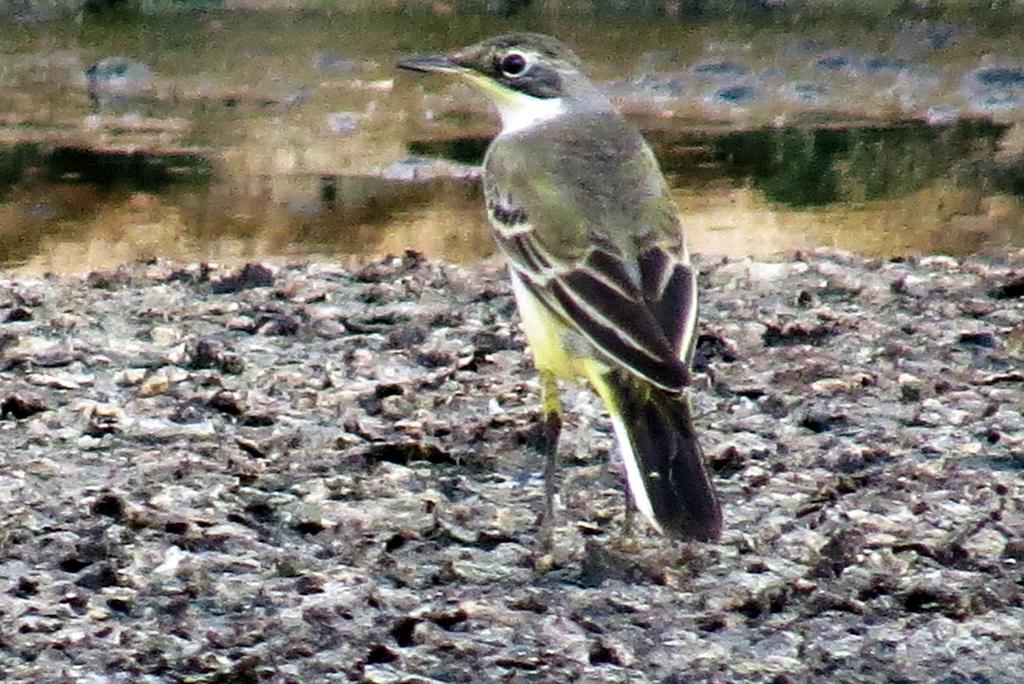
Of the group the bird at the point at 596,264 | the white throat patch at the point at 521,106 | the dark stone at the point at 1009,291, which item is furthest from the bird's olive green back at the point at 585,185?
the dark stone at the point at 1009,291

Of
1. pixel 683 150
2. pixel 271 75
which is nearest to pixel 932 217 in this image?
pixel 683 150

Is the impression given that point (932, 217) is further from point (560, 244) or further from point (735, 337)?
point (560, 244)

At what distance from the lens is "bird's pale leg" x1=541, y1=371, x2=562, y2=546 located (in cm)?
685

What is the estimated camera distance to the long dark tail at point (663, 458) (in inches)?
241

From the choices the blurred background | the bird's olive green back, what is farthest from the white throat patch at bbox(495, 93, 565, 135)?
the blurred background

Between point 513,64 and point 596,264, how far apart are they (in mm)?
1242

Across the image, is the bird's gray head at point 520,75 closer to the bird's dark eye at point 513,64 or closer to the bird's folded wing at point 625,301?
the bird's dark eye at point 513,64

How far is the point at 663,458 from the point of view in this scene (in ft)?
20.5

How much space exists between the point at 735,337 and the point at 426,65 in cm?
192

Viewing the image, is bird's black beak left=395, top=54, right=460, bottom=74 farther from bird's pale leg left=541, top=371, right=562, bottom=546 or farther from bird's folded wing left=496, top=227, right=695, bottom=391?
bird's pale leg left=541, top=371, right=562, bottom=546

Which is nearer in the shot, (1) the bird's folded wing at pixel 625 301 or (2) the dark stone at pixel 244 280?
(1) the bird's folded wing at pixel 625 301

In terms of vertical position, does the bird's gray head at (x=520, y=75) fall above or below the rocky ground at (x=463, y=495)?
above

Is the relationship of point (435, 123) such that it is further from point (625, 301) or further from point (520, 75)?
point (625, 301)

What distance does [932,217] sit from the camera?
12461 millimetres
